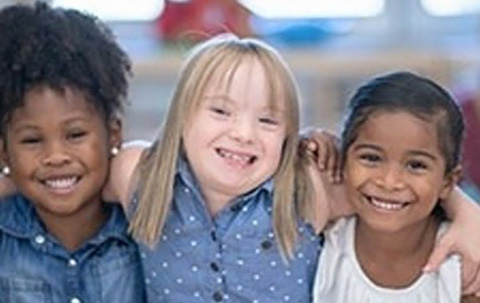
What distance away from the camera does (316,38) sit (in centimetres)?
290

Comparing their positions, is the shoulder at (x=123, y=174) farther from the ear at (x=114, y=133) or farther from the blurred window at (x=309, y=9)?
the blurred window at (x=309, y=9)

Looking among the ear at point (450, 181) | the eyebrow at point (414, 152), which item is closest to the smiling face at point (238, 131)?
the eyebrow at point (414, 152)

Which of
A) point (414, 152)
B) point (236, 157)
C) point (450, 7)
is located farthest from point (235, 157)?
point (450, 7)

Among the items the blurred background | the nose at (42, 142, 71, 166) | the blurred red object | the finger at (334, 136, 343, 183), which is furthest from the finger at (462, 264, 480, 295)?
the blurred red object

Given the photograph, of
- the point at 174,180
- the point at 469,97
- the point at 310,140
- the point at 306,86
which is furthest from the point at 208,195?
the point at 306,86

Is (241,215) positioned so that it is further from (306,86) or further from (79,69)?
(306,86)

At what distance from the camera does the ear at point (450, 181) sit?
1.30 meters

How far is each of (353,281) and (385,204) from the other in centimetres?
12

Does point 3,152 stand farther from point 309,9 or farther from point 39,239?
point 309,9

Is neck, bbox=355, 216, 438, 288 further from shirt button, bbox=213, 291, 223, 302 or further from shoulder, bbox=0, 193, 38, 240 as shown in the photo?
shoulder, bbox=0, 193, 38, 240

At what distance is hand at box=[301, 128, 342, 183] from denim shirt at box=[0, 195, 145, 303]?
0.94 feet

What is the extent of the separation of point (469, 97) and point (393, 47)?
3.07ft

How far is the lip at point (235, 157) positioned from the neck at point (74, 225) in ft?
0.70

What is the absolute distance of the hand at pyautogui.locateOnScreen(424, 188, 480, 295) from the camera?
1.31 m
